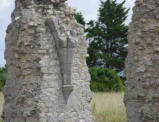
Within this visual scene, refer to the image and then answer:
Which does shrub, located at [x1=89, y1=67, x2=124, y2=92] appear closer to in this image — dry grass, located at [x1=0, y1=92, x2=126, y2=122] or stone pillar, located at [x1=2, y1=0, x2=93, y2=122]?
dry grass, located at [x1=0, y1=92, x2=126, y2=122]

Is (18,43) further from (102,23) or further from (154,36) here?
(102,23)

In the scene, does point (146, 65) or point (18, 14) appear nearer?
point (18, 14)

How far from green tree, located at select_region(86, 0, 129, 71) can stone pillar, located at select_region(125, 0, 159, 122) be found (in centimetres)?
2029

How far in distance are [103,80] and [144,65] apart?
14150 mm

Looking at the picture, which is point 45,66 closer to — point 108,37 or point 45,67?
point 45,67

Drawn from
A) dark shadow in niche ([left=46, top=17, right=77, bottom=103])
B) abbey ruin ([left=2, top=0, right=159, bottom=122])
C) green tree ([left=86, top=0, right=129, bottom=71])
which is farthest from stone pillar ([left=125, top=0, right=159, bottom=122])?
green tree ([left=86, top=0, right=129, bottom=71])

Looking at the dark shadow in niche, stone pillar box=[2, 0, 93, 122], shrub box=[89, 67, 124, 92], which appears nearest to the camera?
stone pillar box=[2, 0, 93, 122]

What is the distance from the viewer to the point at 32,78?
29.1 ft

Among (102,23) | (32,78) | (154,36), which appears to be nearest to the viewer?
(32,78)

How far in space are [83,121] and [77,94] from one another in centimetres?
55

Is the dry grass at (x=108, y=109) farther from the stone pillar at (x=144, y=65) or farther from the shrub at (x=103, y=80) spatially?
the shrub at (x=103, y=80)

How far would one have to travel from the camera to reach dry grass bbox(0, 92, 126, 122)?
14.9 meters

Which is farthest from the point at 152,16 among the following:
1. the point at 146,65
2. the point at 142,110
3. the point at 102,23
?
the point at 102,23

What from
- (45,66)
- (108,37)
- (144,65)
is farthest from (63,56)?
(108,37)
